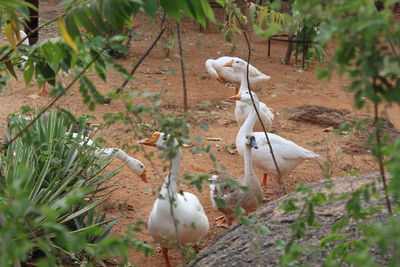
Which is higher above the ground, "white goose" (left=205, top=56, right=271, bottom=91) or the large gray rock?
the large gray rock

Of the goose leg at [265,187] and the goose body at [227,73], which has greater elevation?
the goose body at [227,73]

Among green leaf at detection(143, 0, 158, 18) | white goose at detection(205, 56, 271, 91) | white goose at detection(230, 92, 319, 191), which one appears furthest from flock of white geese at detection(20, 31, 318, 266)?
green leaf at detection(143, 0, 158, 18)

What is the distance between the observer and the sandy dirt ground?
529 cm

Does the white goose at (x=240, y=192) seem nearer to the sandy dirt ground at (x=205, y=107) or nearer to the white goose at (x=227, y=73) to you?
the sandy dirt ground at (x=205, y=107)

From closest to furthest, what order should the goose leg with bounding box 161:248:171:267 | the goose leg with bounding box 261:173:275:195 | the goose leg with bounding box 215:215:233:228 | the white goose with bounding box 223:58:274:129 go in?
the goose leg with bounding box 161:248:171:267
the goose leg with bounding box 215:215:233:228
the goose leg with bounding box 261:173:275:195
the white goose with bounding box 223:58:274:129

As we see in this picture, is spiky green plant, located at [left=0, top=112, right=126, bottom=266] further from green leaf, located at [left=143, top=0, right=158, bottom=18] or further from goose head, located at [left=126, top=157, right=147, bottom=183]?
green leaf, located at [left=143, top=0, right=158, bottom=18]

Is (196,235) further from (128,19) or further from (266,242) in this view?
(128,19)

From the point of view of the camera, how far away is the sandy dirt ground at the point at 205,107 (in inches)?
208

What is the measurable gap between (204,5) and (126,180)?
3.97 meters

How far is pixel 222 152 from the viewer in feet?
21.9

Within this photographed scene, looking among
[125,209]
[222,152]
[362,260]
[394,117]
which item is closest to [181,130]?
[362,260]

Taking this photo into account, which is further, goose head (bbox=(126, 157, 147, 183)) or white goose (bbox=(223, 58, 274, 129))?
white goose (bbox=(223, 58, 274, 129))

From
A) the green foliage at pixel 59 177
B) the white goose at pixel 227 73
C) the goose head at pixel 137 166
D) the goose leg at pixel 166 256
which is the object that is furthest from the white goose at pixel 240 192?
the white goose at pixel 227 73

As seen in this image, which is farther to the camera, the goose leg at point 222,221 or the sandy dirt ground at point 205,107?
the sandy dirt ground at point 205,107
